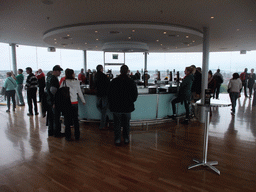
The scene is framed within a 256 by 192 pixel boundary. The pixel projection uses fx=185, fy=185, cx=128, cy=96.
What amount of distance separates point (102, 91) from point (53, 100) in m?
1.20

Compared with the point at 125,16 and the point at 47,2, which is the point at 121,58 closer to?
the point at 125,16

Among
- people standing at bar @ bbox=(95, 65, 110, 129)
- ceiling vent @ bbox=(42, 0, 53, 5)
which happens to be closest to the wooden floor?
people standing at bar @ bbox=(95, 65, 110, 129)

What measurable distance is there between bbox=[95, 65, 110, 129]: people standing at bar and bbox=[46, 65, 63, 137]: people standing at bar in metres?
0.95

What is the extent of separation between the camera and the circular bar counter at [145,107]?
511cm

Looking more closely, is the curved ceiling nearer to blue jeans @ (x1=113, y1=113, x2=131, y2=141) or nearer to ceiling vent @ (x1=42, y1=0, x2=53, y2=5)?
ceiling vent @ (x1=42, y1=0, x2=53, y2=5)

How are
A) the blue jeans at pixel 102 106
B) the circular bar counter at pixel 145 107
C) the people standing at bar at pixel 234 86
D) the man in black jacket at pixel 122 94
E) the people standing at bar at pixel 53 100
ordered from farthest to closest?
1. the people standing at bar at pixel 234 86
2. the circular bar counter at pixel 145 107
3. the blue jeans at pixel 102 106
4. the people standing at bar at pixel 53 100
5. the man in black jacket at pixel 122 94

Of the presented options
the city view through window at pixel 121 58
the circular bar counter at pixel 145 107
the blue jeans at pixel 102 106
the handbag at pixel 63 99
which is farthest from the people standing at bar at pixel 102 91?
the city view through window at pixel 121 58

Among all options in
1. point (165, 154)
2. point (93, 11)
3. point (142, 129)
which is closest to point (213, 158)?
point (165, 154)

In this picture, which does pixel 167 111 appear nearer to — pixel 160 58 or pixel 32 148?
pixel 32 148

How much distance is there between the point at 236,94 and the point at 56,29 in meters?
7.52

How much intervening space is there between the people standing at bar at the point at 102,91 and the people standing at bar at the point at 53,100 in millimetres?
946

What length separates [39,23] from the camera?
6.82 meters

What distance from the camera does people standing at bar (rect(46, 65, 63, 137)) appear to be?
408cm

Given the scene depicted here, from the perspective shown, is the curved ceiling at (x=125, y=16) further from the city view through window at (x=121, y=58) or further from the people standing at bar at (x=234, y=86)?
the city view through window at (x=121, y=58)
